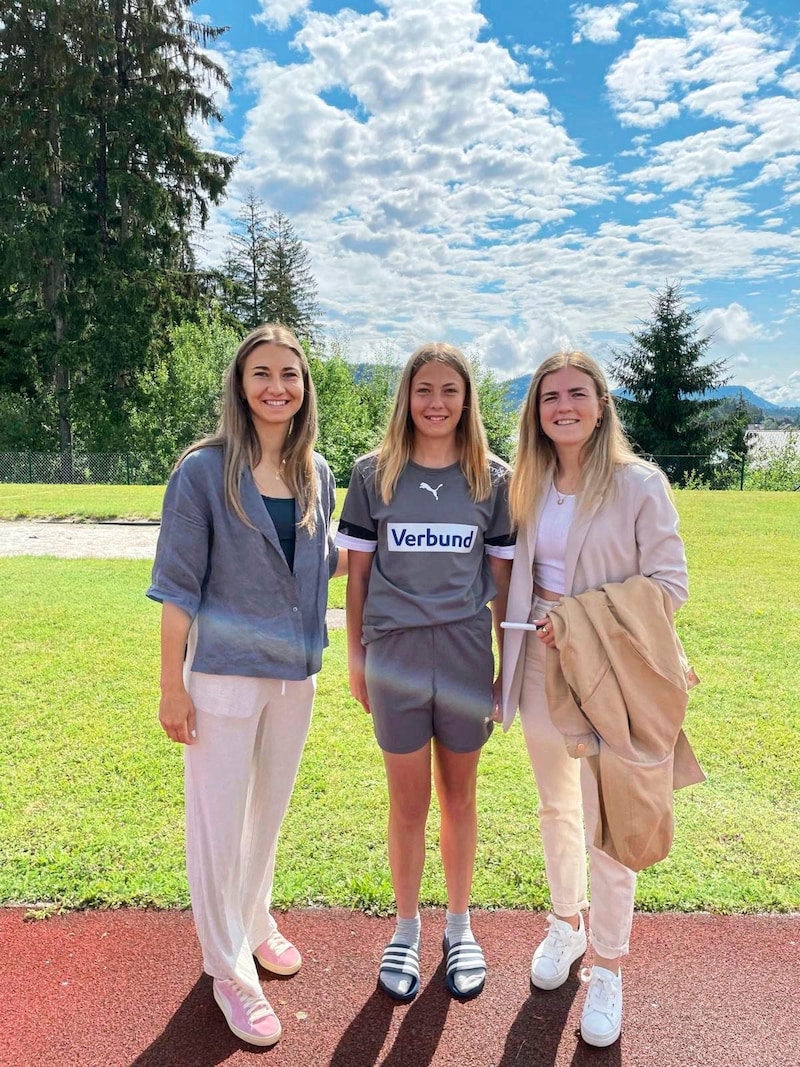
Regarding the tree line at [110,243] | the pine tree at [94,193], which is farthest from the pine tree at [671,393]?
the pine tree at [94,193]

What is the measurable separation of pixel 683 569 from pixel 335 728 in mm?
3348

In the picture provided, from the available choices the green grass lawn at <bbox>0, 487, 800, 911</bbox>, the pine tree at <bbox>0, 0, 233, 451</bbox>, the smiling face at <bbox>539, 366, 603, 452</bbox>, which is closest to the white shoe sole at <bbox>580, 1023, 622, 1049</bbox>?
the green grass lawn at <bbox>0, 487, 800, 911</bbox>

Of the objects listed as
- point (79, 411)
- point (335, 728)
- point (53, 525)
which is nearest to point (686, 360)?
point (79, 411)

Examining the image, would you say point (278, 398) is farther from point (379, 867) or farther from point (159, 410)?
point (159, 410)

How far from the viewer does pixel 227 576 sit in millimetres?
2381

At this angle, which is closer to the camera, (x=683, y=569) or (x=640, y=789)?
(x=640, y=789)

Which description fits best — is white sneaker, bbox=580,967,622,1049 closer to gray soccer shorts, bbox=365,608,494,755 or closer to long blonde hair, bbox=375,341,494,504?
gray soccer shorts, bbox=365,608,494,755

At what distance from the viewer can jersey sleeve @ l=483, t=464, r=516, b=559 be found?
269cm

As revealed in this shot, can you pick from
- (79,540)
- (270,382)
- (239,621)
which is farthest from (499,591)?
(79,540)

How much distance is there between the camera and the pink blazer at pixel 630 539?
8.04 feet

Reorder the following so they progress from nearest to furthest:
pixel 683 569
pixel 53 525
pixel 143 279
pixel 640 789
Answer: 1. pixel 640 789
2. pixel 683 569
3. pixel 53 525
4. pixel 143 279

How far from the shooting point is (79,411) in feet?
103

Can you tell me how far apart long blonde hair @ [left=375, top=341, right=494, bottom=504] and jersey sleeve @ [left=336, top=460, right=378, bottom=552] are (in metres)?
0.07

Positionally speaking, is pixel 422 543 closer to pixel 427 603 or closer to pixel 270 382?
pixel 427 603
